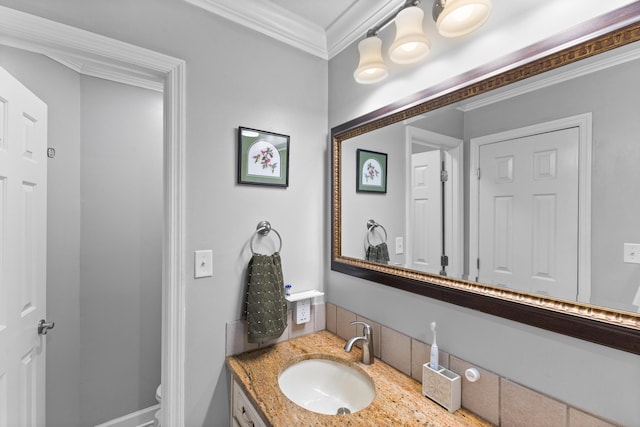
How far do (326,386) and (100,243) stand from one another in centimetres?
160

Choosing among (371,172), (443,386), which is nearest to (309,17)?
(371,172)

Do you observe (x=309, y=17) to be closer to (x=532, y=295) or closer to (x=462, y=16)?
(x=462, y=16)

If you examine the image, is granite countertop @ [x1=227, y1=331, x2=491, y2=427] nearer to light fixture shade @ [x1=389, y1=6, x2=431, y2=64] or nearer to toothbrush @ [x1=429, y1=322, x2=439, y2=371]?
toothbrush @ [x1=429, y1=322, x2=439, y2=371]

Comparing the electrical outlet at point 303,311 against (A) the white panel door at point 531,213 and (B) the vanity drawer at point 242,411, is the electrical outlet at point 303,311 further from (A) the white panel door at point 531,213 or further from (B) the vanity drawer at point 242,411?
(A) the white panel door at point 531,213

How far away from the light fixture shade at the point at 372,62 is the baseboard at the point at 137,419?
96.3 inches

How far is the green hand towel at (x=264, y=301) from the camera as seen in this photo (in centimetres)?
130

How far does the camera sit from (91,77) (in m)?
1.77

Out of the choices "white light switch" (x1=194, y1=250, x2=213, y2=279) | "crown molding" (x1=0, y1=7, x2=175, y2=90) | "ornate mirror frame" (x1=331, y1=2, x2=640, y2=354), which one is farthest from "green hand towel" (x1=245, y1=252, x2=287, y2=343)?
"crown molding" (x1=0, y1=7, x2=175, y2=90)

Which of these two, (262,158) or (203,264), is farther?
(262,158)

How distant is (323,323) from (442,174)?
3.41 feet

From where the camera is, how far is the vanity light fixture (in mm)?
848

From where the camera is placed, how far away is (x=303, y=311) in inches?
60.0

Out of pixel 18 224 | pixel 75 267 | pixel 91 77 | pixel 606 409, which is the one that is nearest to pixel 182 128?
pixel 18 224

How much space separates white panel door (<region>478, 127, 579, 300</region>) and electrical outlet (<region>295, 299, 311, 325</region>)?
34.7 inches
